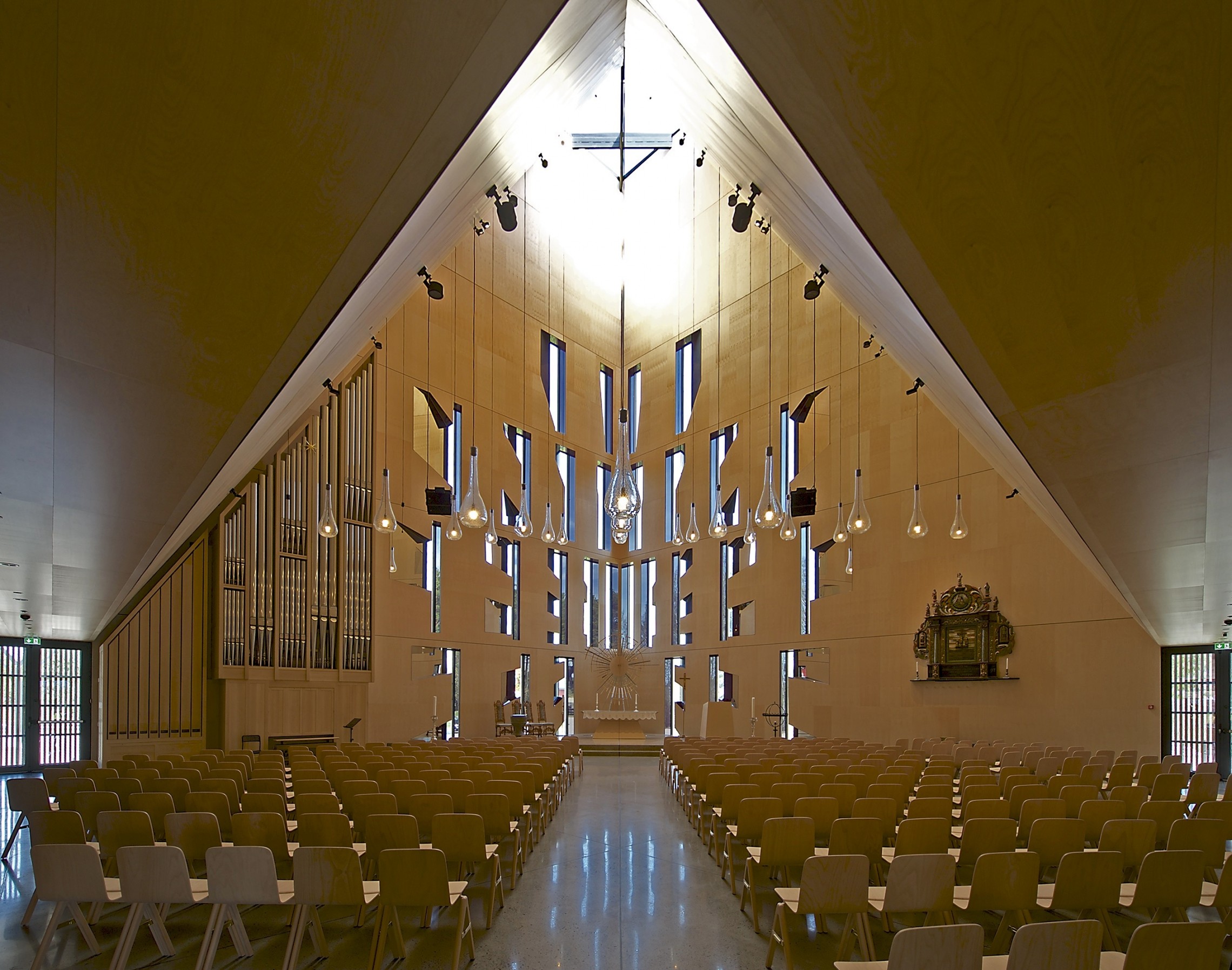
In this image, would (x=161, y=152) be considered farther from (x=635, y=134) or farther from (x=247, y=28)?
(x=635, y=134)

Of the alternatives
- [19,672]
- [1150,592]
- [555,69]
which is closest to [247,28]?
[555,69]

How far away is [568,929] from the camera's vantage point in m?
5.21

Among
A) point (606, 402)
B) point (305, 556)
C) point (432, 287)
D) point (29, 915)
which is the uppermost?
point (606, 402)

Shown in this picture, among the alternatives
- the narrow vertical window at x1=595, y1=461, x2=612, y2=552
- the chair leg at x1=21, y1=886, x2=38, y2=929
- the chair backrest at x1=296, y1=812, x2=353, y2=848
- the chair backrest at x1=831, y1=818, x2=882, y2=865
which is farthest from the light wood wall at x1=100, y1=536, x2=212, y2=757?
the chair backrest at x1=831, y1=818, x2=882, y2=865

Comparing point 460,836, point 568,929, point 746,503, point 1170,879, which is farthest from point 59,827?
point 746,503

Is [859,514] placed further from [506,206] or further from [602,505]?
[602,505]

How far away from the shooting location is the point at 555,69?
7691 mm

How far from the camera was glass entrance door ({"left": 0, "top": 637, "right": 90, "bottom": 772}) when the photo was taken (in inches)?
559

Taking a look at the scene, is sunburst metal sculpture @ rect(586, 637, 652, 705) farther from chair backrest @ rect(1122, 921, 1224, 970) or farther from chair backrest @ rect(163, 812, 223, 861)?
chair backrest @ rect(1122, 921, 1224, 970)

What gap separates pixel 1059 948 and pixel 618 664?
813 inches

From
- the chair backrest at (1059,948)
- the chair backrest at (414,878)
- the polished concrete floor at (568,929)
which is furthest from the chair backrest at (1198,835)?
the chair backrest at (414,878)

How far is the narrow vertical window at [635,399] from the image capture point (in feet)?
80.5

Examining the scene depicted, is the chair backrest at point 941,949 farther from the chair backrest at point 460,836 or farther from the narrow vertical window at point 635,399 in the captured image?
the narrow vertical window at point 635,399

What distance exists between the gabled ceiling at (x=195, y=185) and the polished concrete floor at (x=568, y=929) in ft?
10.0
